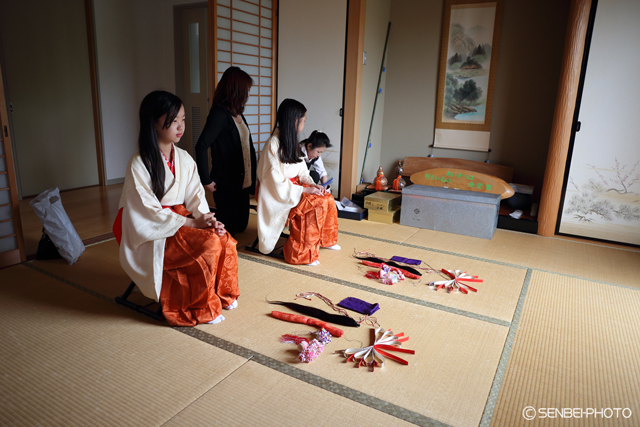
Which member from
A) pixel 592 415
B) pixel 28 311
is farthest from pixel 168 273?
pixel 592 415

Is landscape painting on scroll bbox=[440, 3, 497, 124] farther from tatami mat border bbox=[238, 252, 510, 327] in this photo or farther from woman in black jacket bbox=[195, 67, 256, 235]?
tatami mat border bbox=[238, 252, 510, 327]

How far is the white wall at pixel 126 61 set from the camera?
5.34m

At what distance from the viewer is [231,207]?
11.7ft

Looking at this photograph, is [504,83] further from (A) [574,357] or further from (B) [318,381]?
(B) [318,381]

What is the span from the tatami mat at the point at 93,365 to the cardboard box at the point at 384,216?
8.38 feet

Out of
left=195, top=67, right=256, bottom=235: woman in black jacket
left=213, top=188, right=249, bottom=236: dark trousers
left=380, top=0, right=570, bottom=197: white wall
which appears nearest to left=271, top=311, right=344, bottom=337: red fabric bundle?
left=195, top=67, right=256, bottom=235: woman in black jacket

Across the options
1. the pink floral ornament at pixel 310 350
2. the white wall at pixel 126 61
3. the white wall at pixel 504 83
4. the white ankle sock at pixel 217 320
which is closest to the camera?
the pink floral ornament at pixel 310 350

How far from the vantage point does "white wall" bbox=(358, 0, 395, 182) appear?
4723 millimetres

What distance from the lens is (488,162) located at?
4797 mm

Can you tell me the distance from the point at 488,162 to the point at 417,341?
3239 millimetres

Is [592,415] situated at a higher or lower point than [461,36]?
lower

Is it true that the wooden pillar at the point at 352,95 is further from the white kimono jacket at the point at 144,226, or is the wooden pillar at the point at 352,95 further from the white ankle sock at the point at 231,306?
the white kimono jacket at the point at 144,226

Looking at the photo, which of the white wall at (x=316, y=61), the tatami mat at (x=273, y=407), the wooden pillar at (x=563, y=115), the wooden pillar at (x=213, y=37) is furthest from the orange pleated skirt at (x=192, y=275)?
the wooden pillar at (x=563, y=115)

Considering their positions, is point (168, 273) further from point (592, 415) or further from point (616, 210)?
point (616, 210)
